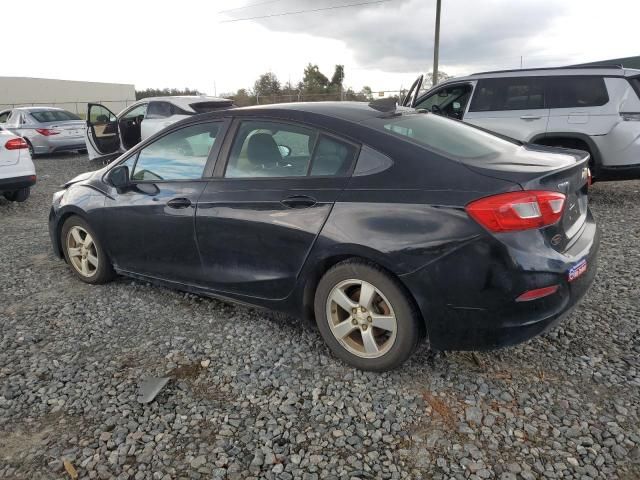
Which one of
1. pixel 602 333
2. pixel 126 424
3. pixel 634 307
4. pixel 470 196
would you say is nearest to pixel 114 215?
pixel 126 424

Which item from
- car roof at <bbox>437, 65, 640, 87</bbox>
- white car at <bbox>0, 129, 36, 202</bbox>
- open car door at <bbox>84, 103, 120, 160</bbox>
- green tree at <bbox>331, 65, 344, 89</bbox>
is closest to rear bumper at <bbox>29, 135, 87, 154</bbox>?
open car door at <bbox>84, 103, 120, 160</bbox>

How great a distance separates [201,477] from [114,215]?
247 cm

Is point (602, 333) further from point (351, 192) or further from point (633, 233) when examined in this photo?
point (633, 233)

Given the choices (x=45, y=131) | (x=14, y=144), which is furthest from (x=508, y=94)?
(x=45, y=131)

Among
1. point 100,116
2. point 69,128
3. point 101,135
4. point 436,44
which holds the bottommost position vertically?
point 101,135

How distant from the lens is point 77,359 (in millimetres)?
3180

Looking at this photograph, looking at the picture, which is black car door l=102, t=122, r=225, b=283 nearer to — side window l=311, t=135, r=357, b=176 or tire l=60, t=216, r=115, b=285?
tire l=60, t=216, r=115, b=285

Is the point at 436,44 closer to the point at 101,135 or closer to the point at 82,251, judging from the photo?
the point at 101,135

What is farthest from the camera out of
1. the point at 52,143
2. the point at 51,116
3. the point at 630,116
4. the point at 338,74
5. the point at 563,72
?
the point at 338,74

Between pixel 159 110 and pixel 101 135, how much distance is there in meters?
1.79

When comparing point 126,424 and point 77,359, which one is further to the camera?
point 77,359

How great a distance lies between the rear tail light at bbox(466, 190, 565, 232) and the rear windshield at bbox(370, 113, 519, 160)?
0.41m

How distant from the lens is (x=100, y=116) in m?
11.4

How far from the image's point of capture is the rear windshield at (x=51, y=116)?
45.1 ft
